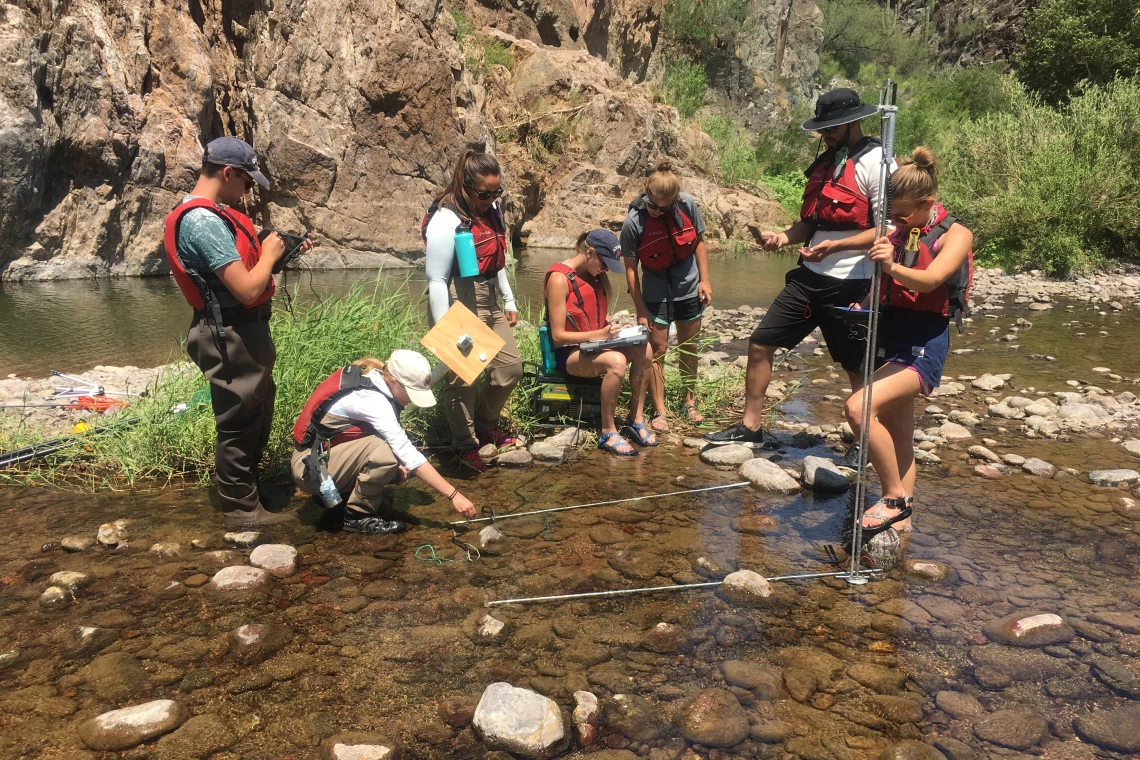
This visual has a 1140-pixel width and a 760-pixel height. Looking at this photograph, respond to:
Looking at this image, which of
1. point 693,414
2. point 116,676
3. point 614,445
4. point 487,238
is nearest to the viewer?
point 116,676

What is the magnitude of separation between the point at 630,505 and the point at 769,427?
1.86 metres

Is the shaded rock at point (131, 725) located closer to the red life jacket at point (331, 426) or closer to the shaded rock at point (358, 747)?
the shaded rock at point (358, 747)

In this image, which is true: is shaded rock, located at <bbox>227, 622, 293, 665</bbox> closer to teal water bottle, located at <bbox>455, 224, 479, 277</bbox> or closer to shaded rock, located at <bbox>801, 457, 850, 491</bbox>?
teal water bottle, located at <bbox>455, 224, 479, 277</bbox>

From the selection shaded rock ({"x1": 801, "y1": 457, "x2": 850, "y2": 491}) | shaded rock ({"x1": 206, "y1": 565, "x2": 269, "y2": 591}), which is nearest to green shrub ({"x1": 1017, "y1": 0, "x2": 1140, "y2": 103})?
shaded rock ({"x1": 801, "y1": 457, "x2": 850, "y2": 491})

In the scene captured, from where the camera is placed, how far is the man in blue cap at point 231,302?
11.6 feet

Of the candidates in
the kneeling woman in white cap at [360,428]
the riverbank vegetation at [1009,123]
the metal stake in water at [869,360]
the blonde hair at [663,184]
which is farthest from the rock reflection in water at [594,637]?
the riverbank vegetation at [1009,123]

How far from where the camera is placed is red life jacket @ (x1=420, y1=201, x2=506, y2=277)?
15.5ft

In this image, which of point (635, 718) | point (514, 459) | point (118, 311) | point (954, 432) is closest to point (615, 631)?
point (635, 718)

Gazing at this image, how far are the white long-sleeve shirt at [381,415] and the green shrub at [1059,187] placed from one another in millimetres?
13685

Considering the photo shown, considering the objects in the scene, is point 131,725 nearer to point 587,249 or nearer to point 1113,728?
point 1113,728

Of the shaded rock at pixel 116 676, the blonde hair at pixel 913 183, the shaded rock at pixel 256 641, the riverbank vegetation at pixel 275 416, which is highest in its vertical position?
the blonde hair at pixel 913 183

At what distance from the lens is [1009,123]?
15.7 meters

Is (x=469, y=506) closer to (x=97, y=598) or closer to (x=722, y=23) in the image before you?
(x=97, y=598)

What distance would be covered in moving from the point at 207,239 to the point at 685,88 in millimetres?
26249
